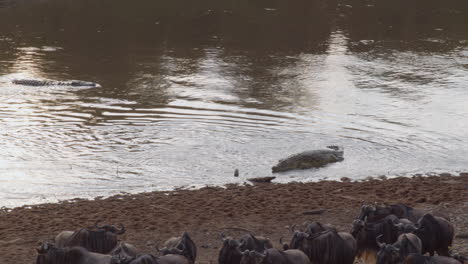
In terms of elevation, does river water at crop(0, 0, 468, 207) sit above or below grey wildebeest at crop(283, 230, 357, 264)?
below

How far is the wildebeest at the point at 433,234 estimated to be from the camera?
9.26 meters

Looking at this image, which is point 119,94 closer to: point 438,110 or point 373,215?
point 438,110

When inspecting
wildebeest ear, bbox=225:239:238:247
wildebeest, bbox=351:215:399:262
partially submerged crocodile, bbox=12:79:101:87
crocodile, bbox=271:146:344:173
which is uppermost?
wildebeest ear, bbox=225:239:238:247

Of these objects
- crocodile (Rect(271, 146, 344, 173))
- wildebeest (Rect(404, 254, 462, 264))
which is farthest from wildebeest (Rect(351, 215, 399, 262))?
crocodile (Rect(271, 146, 344, 173))

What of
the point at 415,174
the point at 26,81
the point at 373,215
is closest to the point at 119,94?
the point at 26,81

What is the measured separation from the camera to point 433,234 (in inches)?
365

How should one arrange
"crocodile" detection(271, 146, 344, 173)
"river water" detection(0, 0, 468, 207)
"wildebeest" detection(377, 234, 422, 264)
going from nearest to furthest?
"wildebeest" detection(377, 234, 422, 264) < "crocodile" detection(271, 146, 344, 173) < "river water" detection(0, 0, 468, 207)

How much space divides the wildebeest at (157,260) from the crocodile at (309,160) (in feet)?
26.2

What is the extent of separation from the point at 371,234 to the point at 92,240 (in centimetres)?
304

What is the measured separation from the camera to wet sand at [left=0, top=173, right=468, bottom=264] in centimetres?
1118

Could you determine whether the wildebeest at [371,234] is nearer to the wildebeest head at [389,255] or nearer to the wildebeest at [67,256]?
the wildebeest head at [389,255]

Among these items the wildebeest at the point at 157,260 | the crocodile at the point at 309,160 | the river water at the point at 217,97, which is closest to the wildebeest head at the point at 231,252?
the wildebeest at the point at 157,260

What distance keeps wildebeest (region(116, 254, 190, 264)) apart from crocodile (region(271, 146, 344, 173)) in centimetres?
798

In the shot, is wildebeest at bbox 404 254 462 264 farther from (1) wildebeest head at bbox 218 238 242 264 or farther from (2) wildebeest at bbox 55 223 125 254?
(2) wildebeest at bbox 55 223 125 254
